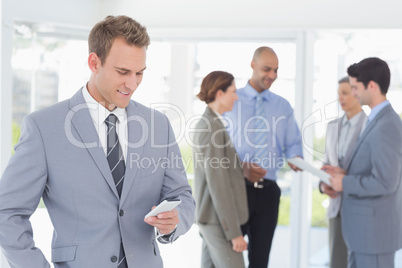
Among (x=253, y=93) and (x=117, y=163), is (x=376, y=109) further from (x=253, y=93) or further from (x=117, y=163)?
(x=117, y=163)

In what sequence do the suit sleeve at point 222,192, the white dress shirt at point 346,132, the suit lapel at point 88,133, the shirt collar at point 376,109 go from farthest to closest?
the white dress shirt at point 346,132, the shirt collar at point 376,109, the suit sleeve at point 222,192, the suit lapel at point 88,133

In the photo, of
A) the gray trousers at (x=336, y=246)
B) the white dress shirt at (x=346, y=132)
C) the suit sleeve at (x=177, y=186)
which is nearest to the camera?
the suit sleeve at (x=177, y=186)

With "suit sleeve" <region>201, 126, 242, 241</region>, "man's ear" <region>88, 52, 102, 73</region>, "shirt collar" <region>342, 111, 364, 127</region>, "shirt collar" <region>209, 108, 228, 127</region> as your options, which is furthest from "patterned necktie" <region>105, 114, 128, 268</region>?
"shirt collar" <region>342, 111, 364, 127</region>

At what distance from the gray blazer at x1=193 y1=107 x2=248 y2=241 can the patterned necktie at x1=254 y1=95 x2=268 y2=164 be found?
208 millimetres

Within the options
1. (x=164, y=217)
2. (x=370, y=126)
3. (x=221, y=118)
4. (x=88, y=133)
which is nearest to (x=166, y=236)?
(x=164, y=217)

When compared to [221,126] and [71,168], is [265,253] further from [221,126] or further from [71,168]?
[71,168]

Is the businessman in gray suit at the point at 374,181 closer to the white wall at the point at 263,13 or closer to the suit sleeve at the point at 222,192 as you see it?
the white wall at the point at 263,13

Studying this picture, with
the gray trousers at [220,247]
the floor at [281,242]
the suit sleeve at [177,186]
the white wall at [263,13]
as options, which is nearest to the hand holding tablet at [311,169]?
the floor at [281,242]

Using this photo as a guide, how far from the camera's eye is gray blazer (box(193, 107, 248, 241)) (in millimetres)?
3506

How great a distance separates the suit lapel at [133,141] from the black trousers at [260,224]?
1.94m

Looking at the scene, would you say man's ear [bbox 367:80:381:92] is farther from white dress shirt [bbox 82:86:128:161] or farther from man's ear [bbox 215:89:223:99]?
white dress shirt [bbox 82:86:128:161]

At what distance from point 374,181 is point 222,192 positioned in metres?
0.99

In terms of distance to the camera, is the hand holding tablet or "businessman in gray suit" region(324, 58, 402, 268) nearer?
"businessman in gray suit" region(324, 58, 402, 268)

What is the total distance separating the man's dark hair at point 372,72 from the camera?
3.66 meters
